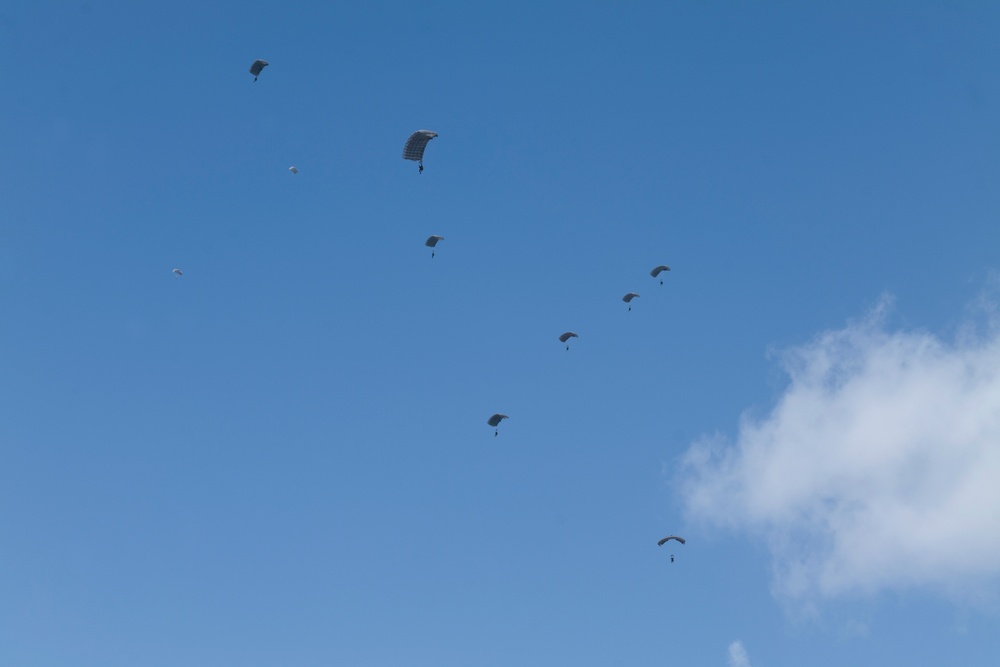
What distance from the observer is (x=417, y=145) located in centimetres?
13812

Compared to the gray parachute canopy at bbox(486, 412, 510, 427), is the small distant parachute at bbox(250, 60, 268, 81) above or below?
above

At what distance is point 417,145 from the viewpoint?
138125 millimetres

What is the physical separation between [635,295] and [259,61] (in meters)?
62.3

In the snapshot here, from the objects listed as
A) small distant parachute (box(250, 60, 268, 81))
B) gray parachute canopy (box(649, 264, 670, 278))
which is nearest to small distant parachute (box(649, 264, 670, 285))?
gray parachute canopy (box(649, 264, 670, 278))

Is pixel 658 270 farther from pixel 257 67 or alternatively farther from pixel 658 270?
pixel 257 67

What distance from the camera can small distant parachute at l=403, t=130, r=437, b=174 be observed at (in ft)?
446

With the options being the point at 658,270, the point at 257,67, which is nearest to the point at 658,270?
the point at 658,270

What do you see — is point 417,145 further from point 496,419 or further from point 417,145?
point 496,419

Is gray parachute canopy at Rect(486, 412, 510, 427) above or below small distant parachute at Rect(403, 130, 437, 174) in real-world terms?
below

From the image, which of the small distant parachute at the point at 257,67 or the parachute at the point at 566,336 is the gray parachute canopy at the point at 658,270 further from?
the small distant parachute at the point at 257,67

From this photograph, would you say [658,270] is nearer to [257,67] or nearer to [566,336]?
[566,336]

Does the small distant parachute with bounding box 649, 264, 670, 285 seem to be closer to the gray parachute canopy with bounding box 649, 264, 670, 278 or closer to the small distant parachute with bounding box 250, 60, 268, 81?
the gray parachute canopy with bounding box 649, 264, 670, 278

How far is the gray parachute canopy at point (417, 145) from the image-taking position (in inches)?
5354

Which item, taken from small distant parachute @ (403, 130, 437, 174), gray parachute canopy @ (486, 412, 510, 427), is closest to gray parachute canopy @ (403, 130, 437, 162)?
small distant parachute @ (403, 130, 437, 174)
